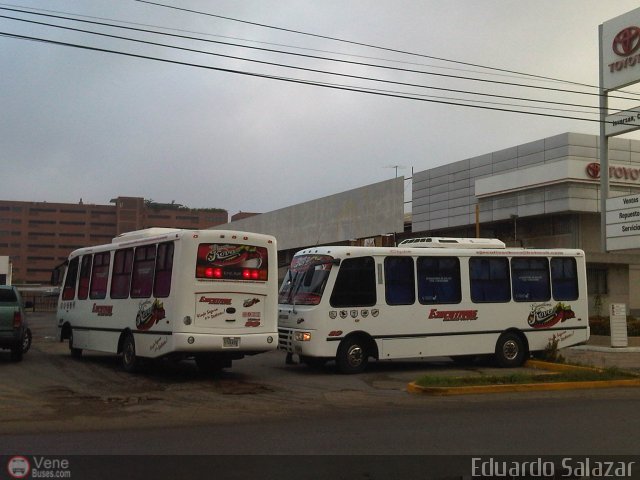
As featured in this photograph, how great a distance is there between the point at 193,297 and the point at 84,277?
18.2 ft

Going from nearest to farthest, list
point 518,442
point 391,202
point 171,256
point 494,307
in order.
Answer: point 518,442 → point 171,256 → point 494,307 → point 391,202

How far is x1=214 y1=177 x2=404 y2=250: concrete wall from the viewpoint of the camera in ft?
142

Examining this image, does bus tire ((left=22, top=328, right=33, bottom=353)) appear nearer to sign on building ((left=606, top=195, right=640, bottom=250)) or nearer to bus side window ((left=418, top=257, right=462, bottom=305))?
bus side window ((left=418, top=257, right=462, bottom=305))

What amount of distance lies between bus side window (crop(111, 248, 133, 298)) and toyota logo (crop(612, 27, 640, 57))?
22515 mm

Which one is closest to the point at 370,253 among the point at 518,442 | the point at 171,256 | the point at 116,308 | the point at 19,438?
the point at 171,256

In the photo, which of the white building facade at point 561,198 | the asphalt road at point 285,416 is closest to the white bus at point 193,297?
the asphalt road at point 285,416

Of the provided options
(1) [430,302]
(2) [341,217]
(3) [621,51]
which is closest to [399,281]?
(1) [430,302]

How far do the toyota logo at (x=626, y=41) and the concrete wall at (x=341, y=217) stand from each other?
51.9 ft

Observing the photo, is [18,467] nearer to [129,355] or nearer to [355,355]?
[129,355]

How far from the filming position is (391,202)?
43.4 m

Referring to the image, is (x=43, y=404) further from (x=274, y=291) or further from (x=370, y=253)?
(x=370, y=253)

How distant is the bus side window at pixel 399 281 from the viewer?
16.5m

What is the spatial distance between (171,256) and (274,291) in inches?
88.3

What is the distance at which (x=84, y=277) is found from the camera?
1802 centimetres
